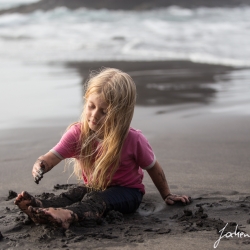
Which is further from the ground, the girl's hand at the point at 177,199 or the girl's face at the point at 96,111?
the girl's face at the point at 96,111

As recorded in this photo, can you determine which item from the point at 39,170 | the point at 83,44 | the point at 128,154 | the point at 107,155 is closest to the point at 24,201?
the point at 39,170

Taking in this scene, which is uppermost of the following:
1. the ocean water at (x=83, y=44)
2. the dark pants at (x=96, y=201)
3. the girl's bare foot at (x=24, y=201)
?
the ocean water at (x=83, y=44)

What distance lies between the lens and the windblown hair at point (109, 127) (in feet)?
9.51

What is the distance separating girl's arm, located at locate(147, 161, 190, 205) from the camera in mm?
3084

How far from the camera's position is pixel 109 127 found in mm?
2951

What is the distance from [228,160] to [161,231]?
1.61m

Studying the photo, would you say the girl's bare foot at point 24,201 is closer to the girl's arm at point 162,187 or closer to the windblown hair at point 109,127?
the windblown hair at point 109,127

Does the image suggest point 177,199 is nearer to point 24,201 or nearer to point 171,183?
point 171,183

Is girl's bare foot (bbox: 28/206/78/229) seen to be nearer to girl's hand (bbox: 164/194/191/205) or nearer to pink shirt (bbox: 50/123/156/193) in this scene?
pink shirt (bbox: 50/123/156/193)

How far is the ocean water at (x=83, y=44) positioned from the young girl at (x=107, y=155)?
7.28 ft

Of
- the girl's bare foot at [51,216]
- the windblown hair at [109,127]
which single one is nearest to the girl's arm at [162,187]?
the windblown hair at [109,127]

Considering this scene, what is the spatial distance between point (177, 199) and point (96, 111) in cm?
76

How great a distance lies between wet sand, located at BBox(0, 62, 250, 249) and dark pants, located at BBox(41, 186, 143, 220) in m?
0.06

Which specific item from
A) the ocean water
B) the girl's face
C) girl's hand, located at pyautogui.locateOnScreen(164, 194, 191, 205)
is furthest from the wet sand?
the ocean water
